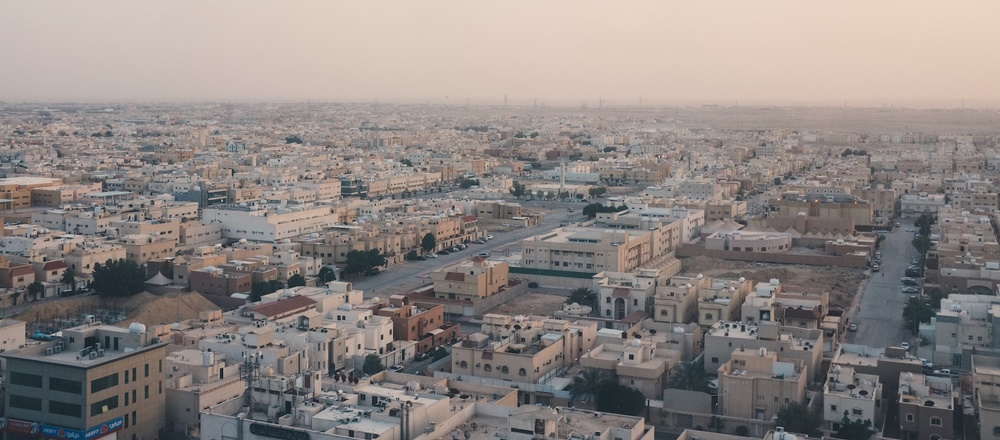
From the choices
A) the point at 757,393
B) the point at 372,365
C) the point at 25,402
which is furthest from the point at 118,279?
the point at 757,393

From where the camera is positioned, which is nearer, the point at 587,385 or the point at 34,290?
the point at 587,385

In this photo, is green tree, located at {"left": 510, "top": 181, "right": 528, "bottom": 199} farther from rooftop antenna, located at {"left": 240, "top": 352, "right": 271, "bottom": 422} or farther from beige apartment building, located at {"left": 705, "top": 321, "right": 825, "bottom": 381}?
rooftop antenna, located at {"left": 240, "top": 352, "right": 271, "bottom": 422}

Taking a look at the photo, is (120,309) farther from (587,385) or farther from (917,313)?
(917,313)

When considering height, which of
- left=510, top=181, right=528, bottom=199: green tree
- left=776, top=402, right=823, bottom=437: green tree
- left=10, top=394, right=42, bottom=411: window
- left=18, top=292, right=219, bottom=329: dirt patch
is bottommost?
left=18, top=292, right=219, bottom=329: dirt patch

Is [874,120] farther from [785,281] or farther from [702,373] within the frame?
[702,373]

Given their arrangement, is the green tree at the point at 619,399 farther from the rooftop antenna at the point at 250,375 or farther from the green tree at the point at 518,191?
the green tree at the point at 518,191

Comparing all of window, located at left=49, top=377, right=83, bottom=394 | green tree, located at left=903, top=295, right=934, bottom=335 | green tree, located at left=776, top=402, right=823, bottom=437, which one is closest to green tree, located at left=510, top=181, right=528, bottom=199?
green tree, located at left=903, top=295, right=934, bottom=335
